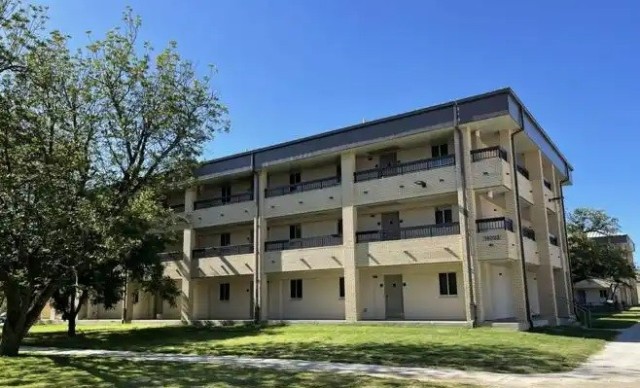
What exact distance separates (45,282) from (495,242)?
1775 centimetres

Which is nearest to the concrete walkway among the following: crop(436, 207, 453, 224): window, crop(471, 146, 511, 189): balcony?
crop(471, 146, 511, 189): balcony

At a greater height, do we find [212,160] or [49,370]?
[212,160]

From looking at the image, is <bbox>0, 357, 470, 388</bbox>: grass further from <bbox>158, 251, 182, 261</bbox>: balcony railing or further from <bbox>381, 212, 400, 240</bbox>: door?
<bbox>158, 251, 182, 261</bbox>: balcony railing

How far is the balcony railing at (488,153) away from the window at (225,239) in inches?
700

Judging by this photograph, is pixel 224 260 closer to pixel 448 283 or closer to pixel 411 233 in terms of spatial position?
pixel 411 233

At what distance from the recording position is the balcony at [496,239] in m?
23.4

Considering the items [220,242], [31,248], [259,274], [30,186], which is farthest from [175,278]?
[30,186]

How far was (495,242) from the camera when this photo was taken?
929 inches

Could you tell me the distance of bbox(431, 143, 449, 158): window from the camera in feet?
89.3

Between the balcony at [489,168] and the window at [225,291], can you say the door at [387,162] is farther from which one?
the window at [225,291]

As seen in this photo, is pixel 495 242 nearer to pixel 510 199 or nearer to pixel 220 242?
pixel 510 199

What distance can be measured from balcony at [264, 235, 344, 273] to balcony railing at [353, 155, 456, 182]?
3.58 m

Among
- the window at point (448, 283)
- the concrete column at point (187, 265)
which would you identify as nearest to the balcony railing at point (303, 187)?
the concrete column at point (187, 265)

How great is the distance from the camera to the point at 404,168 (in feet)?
87.8
